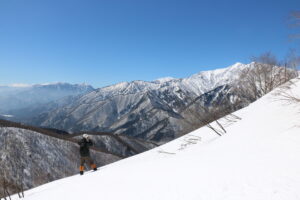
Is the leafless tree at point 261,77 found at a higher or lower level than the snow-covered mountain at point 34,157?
higher

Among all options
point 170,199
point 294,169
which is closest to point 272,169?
point 294,169

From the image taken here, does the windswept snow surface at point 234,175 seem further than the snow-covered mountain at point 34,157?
No

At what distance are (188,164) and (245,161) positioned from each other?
183cm

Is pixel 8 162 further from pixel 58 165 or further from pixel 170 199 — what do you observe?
pixel 170 199

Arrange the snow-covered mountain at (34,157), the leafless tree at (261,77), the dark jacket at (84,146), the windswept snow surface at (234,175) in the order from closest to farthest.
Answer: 1. the windswept snow surface at (234,175)
2. the dark jacket at (84,146)
3. the leafless tree at (261,77)
4. the snow-covered mountain at (34,157)

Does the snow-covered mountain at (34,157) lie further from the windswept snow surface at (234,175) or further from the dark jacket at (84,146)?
the windswept snow surface at (234,175)

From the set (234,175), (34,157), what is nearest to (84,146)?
(234,175)

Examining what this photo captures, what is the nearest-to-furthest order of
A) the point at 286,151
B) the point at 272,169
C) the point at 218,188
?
the point at 218,188, the point at 272,169, the point at 286,151

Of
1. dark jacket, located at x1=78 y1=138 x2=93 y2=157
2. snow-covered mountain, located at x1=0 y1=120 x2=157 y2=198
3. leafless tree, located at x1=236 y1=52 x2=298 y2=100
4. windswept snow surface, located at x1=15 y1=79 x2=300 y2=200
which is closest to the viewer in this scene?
windswept snow surface, located at x1=15 y1=79 x2=300 y2=200

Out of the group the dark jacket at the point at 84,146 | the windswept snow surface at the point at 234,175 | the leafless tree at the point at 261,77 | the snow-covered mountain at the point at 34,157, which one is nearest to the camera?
the windswept snow surface at the point at 234,175

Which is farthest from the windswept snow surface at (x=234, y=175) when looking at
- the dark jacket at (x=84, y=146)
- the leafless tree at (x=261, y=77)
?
the leafless tree at (x=261, y=77)

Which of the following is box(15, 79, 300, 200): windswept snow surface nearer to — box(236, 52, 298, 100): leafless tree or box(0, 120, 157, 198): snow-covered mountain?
box(236, 52, 298, 100): leafless tree

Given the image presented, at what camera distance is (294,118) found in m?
8.25

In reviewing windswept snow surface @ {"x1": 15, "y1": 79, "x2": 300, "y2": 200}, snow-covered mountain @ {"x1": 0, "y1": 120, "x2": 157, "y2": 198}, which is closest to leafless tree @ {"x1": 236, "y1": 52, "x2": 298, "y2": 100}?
windswept snow surface @ {"x1": 15, "y1": 79, "x2": 300, "y2": 200}
